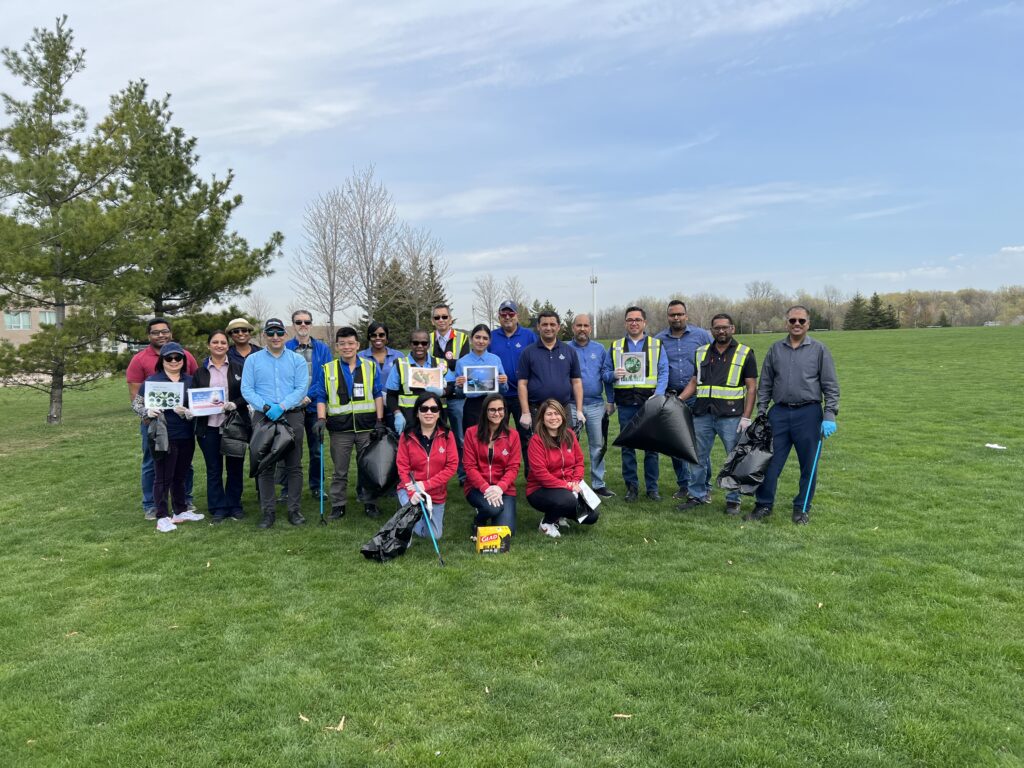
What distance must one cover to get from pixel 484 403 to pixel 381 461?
1155 mm

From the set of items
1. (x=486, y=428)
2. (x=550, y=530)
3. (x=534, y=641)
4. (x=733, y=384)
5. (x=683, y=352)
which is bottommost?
(x=534, y=641)

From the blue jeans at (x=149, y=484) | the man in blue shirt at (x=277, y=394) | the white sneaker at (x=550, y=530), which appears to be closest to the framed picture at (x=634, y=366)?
the white sneaker at (x=550, y=530)

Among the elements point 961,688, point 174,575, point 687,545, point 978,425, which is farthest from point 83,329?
point 978,425

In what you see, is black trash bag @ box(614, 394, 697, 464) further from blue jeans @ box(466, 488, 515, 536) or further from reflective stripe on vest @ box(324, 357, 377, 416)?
reflective stripe on vest @ box(324, 357, 377, 416)

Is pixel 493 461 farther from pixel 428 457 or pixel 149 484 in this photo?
pixel 149 484

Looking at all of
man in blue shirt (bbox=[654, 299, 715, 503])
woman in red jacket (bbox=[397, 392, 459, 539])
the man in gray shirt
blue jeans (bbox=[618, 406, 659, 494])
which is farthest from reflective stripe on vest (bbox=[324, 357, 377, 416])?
the man in gray shirt

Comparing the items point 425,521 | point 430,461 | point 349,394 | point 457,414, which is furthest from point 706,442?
point 349,394

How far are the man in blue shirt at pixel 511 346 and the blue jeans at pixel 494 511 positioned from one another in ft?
3.74

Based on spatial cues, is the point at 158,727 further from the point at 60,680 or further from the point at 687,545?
the point at 687,545

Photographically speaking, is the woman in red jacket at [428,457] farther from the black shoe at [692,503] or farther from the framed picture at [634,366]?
the black shoe at [692,503]

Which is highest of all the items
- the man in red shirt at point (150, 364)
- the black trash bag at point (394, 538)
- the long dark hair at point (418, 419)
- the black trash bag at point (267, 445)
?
the man in red shirt at point (150, 364)

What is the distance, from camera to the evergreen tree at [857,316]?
230ft

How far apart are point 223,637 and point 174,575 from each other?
1410mm

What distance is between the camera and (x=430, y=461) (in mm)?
5723
